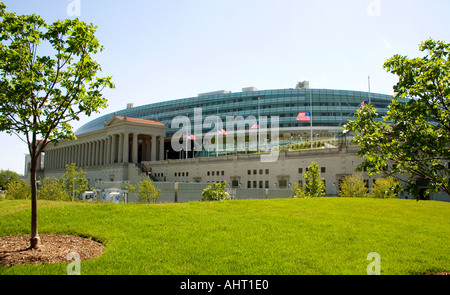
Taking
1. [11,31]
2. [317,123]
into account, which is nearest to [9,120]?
[11,31]

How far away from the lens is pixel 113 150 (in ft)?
350

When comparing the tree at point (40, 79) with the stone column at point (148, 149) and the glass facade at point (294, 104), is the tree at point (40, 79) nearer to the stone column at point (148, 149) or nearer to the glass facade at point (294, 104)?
the glass facade at point (294, 104)

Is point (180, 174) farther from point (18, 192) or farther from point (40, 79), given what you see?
point (40, 79)

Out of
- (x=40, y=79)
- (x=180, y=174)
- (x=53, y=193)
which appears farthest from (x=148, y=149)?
(x=40, y=79)

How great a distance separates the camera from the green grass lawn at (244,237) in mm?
11469

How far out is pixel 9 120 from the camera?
13.2 m

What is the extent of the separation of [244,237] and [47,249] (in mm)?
7730

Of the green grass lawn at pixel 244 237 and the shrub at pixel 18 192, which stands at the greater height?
the shrub at pixel 18 192

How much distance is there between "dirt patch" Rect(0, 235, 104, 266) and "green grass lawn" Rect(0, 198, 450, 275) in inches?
22.5

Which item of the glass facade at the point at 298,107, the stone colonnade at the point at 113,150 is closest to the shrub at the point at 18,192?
the stone colonnade at the point at 113,150

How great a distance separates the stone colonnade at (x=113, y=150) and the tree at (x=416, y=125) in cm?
9474

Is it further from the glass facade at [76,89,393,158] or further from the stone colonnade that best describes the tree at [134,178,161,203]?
the stone colonnade
